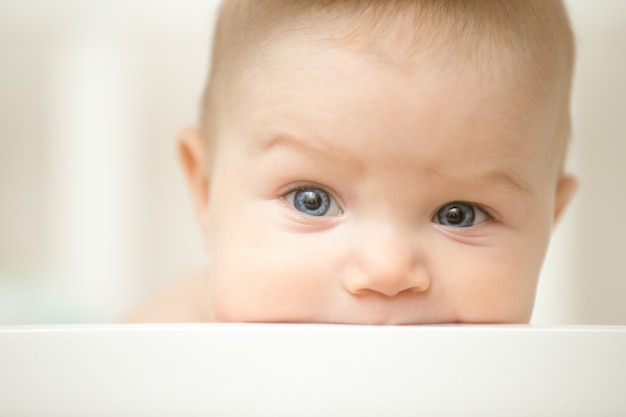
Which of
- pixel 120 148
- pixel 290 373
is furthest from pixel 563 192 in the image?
pixel 120 148

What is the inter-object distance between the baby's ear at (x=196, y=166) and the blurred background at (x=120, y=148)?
885 millimetres

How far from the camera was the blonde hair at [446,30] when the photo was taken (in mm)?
745

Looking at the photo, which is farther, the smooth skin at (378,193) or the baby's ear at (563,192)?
the baby's ear at (563,192)

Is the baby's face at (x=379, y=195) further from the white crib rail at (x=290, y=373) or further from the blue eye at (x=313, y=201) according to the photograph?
the white crib rail at (x=290, y=373)

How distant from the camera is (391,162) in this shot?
0.73 metres

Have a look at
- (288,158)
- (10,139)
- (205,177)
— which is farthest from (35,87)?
(288,158)

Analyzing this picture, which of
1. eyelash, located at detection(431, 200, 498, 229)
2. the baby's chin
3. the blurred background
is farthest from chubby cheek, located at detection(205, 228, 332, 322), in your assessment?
the blurred background

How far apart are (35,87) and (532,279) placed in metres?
1.57

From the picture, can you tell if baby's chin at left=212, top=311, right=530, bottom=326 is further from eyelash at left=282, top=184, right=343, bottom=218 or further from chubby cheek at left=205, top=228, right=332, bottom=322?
eyelash at left=282, top=184, right=343, bottom=218

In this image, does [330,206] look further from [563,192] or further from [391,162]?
[563,192]

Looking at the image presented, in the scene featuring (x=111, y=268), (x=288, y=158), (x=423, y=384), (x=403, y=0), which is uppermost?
(x=111, y=268)

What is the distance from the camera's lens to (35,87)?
2.01 m

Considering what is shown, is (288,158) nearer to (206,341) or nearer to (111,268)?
(206,341)

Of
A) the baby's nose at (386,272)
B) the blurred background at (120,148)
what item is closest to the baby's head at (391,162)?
the baby's nose at (386,272)
